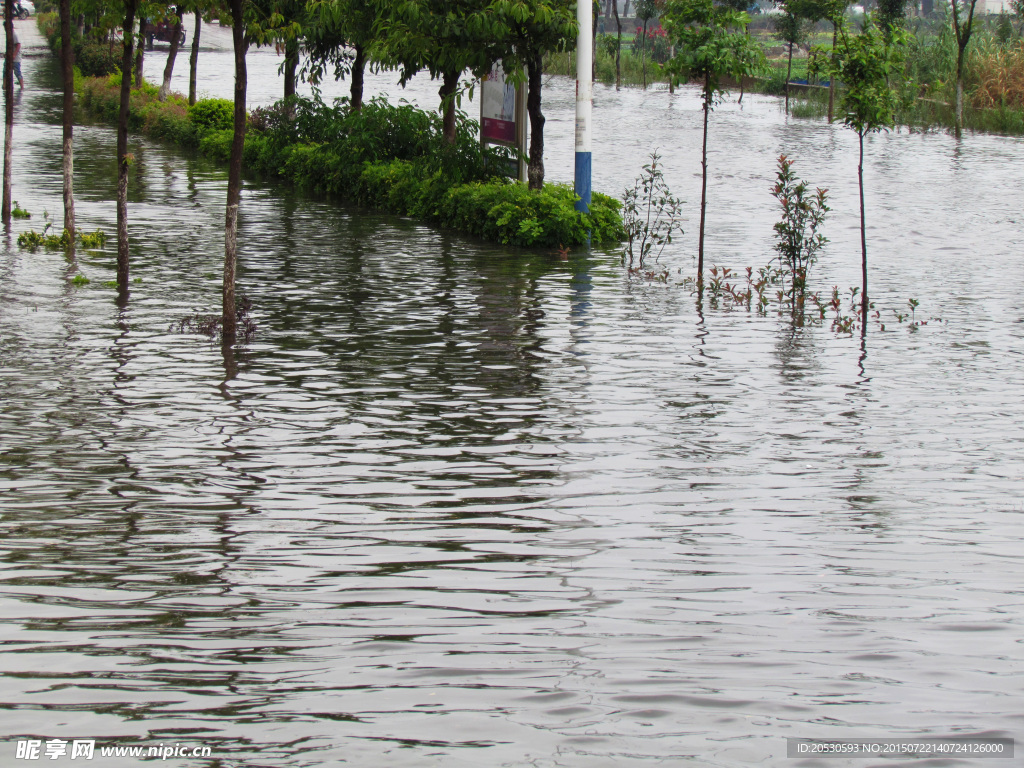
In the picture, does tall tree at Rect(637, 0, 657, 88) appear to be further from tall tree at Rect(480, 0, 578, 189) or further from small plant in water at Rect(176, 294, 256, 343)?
small plant in water at Rect(176, 294, 256, 343)

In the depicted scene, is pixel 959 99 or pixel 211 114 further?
pixel 959 99

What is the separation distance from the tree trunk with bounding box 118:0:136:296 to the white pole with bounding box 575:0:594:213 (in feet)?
21.0

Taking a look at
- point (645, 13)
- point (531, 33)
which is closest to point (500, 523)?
point (531, 33)

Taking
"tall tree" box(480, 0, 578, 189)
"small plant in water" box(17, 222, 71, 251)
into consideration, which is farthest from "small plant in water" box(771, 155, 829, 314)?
"small plant in water" box(17, 222, 71, 251)

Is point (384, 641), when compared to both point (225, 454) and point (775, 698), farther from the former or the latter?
point (225, 454)

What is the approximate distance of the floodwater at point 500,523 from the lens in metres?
4.44

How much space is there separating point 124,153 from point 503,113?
28.5 feet

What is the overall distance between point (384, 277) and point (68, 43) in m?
5.33

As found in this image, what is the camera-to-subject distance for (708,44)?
602 inches

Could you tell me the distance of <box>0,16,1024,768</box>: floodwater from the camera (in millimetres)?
4441

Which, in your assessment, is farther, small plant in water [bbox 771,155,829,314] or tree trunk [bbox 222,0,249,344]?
small plant in water [bbox 771,155,829,314]

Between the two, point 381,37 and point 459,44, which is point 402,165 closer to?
point 381,37

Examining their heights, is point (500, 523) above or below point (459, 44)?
below

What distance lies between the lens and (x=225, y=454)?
7926 millimetres
